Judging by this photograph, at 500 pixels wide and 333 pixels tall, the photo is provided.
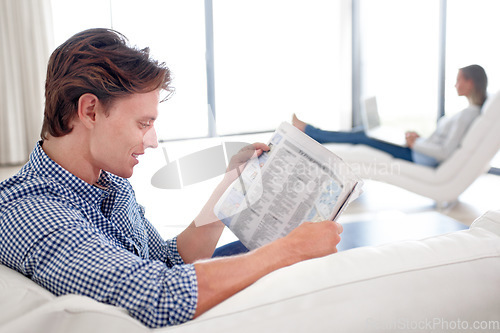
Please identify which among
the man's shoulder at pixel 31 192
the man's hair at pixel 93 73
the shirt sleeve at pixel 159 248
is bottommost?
the shirt sleeve at pixel 159 248

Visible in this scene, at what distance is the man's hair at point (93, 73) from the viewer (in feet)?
2.55

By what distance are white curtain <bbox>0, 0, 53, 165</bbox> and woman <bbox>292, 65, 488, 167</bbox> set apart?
2586mm

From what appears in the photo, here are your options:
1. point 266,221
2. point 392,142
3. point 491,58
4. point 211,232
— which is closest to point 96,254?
point 266,221

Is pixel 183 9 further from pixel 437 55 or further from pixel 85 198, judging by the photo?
pixel 85 198

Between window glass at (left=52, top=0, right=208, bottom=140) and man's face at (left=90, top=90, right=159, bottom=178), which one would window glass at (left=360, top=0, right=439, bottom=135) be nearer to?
window glass at (left=52, top=0, right=208, bottom=140)

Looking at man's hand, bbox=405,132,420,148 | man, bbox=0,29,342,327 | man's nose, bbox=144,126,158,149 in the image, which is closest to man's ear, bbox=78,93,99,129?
man, bbox=0,29,342,327

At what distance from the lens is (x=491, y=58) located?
3.49m

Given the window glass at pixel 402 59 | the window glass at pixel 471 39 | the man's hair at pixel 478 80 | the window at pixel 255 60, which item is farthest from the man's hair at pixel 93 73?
the window at pixel 255 60

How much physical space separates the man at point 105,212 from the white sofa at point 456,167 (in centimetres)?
216

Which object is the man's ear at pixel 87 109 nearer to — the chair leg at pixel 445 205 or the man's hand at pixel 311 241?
the man's hand at pixel 311 241

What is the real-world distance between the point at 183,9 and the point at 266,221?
459 centimetres

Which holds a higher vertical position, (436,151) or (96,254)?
(96,254)

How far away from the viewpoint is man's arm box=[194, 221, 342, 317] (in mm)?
591

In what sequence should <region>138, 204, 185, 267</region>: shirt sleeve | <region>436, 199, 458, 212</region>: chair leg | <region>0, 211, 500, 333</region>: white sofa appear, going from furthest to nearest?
<region>436, 199, 458, 212</region>: chair leg → <region>138, 204, 185, 267</region>: shirt sleeve → <region>0, 211, 500, 333</region>: white sofa
